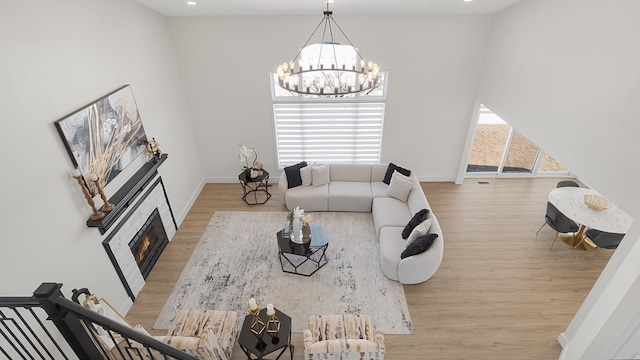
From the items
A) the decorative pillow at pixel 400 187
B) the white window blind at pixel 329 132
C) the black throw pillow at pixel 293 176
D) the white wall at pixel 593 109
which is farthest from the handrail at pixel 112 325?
the white window blind at pixel 329 132

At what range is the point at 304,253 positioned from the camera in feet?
17.3

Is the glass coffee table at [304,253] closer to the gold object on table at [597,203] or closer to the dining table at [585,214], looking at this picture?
the dining table at [585,214]

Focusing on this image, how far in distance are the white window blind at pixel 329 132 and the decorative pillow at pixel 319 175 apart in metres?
0.83

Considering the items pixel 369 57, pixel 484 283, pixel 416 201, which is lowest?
pixel 484 283

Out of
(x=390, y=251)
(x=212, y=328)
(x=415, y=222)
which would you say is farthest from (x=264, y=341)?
(x=415, y=222)

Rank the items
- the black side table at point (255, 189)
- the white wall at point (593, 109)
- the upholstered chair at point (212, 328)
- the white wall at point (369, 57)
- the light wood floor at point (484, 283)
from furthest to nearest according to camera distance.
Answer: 1. the black side table at point (255, 189)
2. the white wall at point (369, 57)
3. the light wood floor at point (484, 283)
4. the upholstered chair at point (212, 328)
5. the white wall at point (593, 109)

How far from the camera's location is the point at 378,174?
7293 mm

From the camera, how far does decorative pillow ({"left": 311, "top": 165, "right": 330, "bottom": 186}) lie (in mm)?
7051

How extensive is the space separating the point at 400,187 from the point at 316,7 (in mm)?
3706

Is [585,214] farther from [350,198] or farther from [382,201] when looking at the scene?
[350,198]

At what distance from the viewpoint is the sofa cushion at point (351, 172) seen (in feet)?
23.9

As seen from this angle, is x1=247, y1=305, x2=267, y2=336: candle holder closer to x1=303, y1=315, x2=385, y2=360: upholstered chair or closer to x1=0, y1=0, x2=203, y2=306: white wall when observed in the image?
x1=303, y1=315, x2=385, y2=360: upholstered chair

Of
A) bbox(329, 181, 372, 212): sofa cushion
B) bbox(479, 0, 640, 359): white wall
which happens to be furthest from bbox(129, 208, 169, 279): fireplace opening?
bbox(479, 0, 640, 359): white wall

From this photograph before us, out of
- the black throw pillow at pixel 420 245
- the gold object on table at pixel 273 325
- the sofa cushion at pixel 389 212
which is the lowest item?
the gold object on table at pixel 273 325
